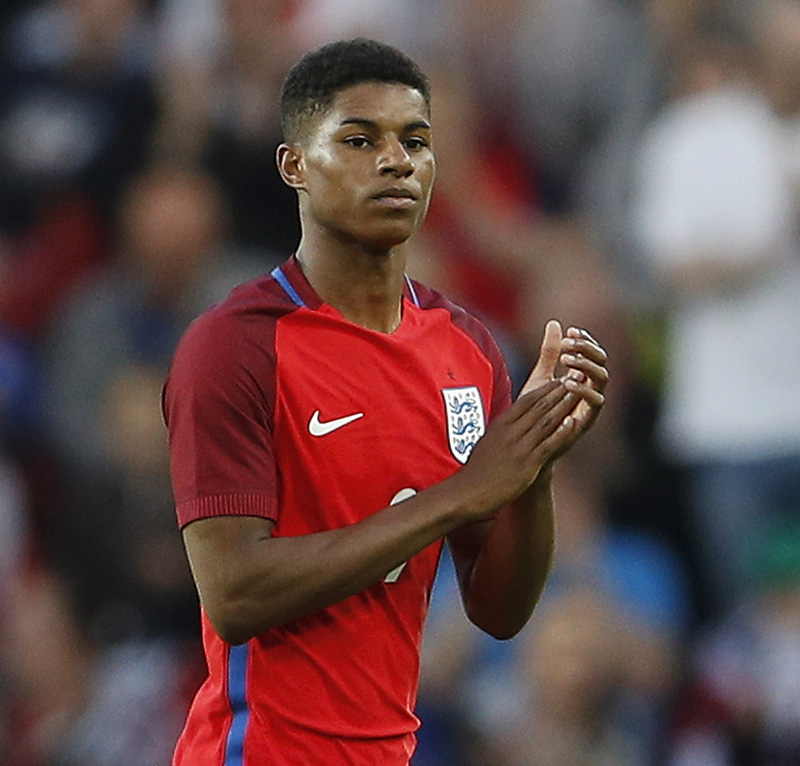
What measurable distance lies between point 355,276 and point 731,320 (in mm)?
3919

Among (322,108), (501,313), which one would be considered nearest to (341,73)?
(322,108)

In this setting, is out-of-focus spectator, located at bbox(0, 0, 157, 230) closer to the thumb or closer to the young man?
the young man

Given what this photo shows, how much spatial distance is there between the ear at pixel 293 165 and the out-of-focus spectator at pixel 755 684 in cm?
379

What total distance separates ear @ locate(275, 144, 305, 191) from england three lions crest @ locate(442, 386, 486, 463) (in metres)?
0.48

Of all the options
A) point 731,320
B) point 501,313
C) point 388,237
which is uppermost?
point 388,237

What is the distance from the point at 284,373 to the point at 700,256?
4.13 metres

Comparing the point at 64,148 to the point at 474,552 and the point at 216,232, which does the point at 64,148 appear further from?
the point at 474,552

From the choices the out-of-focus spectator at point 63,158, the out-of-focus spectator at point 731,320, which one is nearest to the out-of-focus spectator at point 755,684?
the out-of-focus spectator at point 731,320

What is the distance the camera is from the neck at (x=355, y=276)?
3398mm

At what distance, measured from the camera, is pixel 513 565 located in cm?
350

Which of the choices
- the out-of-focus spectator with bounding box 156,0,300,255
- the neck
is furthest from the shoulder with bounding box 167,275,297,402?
the out-of-focus spectator with bounding box 156,0,300,255

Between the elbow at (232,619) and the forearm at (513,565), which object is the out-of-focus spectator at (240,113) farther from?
the elbow at (232,619)

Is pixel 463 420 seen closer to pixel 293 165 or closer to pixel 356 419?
pixel 356 419

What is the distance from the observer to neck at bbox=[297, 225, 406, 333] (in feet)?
11.1
